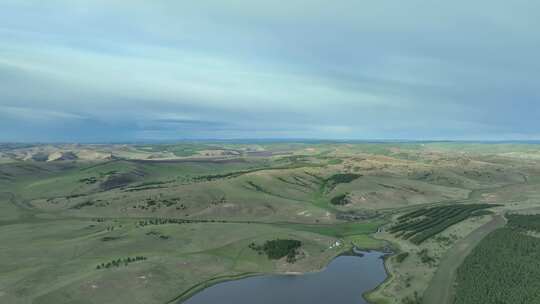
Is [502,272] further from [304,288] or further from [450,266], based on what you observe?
[304,288]

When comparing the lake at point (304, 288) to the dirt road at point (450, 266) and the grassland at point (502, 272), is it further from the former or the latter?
the grassland at point (502, 272)

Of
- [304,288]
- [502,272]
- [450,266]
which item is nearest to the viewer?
[502,272]

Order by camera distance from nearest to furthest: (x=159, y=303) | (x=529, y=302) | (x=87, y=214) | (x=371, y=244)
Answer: (x=529, y=302) < (x=159, y=303) < (x=371, y=244) < (x=87, y=214)

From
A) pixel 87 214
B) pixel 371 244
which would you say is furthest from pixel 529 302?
pixel 87 214

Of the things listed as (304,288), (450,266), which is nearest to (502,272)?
(450,266)

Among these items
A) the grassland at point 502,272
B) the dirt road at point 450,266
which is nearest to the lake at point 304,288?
the dirt road at point 450,266

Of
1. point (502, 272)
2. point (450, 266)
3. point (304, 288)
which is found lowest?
point (304, 288)

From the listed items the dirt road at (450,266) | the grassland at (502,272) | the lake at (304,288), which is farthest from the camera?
the lake at (304,288)

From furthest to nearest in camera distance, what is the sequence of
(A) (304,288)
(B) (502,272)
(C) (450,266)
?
(C) (450,266), (A) (304,288), (B) (502,272)

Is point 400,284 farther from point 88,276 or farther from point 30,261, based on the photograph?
point 30,261
